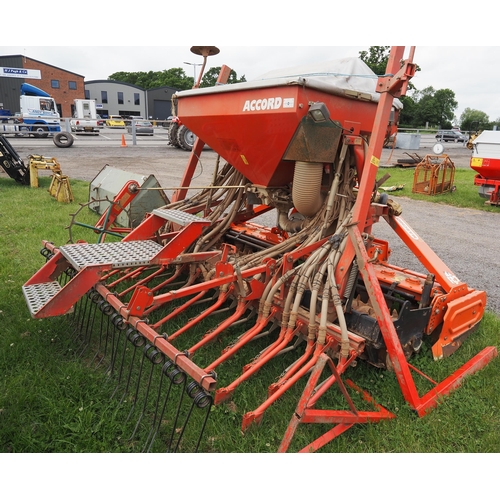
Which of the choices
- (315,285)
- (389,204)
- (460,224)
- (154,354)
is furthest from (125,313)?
(460,224)

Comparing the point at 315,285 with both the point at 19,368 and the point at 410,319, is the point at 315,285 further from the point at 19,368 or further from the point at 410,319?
the point at 19,368

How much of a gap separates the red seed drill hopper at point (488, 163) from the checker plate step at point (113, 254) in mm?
8187

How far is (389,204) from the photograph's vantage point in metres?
3.52

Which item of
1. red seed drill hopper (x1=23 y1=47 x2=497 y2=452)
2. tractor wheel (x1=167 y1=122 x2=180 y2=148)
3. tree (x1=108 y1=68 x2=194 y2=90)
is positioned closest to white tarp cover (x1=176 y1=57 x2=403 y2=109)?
red seed drill hopper (x1=23 y1=47 x2=497 y2=452)

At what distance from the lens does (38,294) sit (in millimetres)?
3074

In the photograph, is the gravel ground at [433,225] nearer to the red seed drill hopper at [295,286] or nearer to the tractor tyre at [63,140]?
the tractor tyre at [63,140]

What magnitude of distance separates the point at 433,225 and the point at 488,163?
2.46 m

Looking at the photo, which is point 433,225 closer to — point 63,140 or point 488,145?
point 488,145

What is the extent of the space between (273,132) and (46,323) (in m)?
2.45

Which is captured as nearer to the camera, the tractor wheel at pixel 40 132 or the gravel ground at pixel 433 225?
the gravel ground at pixel 433 225

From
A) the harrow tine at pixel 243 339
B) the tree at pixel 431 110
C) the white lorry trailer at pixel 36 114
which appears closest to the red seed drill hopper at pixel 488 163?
the harrow tine at pixel 243 339

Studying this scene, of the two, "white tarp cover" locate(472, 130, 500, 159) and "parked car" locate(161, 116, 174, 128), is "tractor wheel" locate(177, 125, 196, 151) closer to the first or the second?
"parked car" locate(161, 116, 174, 128)

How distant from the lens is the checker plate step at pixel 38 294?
9.31 feet

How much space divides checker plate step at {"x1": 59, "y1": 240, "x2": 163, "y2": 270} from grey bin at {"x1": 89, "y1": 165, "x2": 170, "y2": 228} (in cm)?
124
